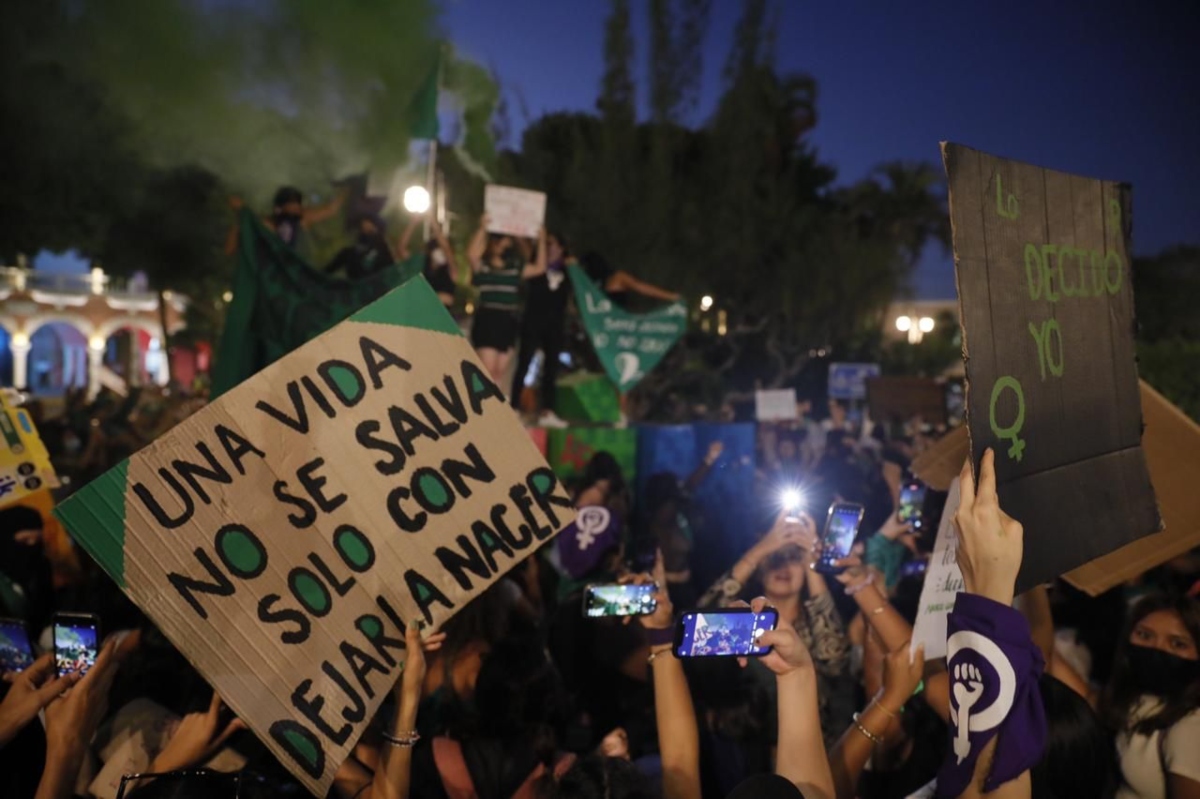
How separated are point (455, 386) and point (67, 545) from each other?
323 centimetres

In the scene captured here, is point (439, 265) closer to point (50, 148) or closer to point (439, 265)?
point (439, 265)

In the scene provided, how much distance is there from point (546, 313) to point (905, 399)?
744 cm

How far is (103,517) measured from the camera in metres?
2.32

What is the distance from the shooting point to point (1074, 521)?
261 cm

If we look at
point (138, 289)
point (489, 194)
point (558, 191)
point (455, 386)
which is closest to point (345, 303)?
point (489, 194)

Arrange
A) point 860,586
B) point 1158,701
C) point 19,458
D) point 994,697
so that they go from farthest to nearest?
point 19,458 < point 860,586 < point 1158,701 < point 994,697

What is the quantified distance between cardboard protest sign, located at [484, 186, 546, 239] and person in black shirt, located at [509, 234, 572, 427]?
3.38 ft

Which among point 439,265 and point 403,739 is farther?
point 439,265

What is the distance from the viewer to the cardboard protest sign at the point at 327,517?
238 cm

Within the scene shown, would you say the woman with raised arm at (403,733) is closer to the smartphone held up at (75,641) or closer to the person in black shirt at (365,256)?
the smartphone held up at (75,641)

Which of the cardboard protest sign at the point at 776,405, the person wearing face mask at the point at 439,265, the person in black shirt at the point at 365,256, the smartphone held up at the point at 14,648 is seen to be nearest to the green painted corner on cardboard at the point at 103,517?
the smartphone held up at the point at 14,648

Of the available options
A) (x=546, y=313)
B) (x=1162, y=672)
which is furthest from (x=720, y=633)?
(x=546, y=313)

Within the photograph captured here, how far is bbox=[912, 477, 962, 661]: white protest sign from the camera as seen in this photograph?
2939 millimetres

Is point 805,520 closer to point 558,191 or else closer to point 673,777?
point 673,777
